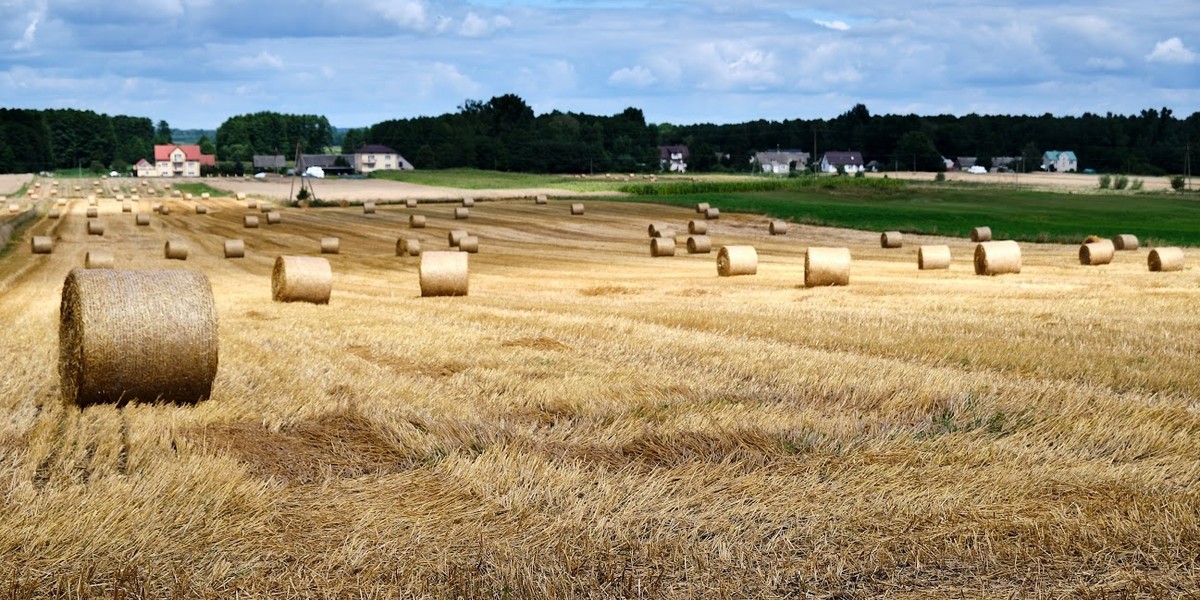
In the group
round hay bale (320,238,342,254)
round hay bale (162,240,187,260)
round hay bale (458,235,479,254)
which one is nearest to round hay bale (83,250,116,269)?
round hay bale (162,240,187,260)

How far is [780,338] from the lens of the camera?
15086 mm

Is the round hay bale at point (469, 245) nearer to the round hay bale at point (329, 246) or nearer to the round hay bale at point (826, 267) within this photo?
the round hay bale at point (329, 246)

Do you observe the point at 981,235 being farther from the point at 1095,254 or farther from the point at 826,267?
the point at 826,267

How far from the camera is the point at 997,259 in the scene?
2589 centimetres

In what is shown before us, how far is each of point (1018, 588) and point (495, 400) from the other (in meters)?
5.18

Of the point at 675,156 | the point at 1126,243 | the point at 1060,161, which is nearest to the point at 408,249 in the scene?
the point at 1126,243

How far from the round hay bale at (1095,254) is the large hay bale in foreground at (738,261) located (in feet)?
25.2

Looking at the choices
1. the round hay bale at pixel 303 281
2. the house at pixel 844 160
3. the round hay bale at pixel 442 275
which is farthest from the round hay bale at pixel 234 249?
the house at pixel 844 160

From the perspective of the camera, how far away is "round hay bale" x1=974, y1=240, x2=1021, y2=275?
1017 inches

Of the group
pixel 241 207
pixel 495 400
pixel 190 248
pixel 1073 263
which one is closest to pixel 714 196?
pixel 241 207

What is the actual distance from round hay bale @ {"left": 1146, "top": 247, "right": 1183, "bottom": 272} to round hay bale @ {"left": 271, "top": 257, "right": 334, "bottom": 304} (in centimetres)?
1641

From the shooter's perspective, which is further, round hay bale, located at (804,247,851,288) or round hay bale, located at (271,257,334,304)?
round hay bale, located at (804,247,851,288)

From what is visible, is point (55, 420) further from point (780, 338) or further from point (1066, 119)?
point (1066, 119)

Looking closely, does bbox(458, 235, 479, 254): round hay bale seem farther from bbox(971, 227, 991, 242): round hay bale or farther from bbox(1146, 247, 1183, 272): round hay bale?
bbox(1146, 247, 1183, 272): round hay bale
